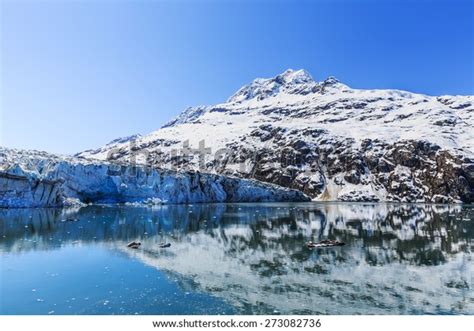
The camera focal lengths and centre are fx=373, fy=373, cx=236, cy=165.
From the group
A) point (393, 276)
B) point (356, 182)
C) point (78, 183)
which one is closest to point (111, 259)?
point (393, 276)

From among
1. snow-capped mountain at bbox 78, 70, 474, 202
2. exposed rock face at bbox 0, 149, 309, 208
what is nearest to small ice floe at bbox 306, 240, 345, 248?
exposed rock face at bbox 0, 149, 309, 208

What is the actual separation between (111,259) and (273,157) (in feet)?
403

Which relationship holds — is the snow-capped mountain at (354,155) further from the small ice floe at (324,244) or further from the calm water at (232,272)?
the small ice floe at (324,244)

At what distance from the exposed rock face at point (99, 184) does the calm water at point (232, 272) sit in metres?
Answer: 28.5

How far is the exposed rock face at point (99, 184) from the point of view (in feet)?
214

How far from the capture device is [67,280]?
795 inches

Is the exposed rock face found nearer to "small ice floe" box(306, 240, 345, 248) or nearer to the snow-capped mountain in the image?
the snow-capped mountain

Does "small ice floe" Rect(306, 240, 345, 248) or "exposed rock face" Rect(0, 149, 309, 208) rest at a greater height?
"exposed rock face" Rect(0, 149, 309, 208)

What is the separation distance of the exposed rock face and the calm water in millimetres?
28486

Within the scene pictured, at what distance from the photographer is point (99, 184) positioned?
84.0m

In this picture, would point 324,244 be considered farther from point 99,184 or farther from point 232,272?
point 99,184

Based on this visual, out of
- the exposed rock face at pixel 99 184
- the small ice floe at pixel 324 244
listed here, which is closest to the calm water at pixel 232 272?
the small ice floe at pixel 324 244

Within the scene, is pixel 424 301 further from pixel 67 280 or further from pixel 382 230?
pixel 382 230

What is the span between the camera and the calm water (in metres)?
16.3
